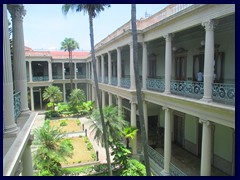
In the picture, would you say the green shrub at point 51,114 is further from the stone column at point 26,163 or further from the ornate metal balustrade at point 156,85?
the stone column at point 26,163

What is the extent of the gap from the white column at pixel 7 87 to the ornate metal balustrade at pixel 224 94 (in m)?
6.55

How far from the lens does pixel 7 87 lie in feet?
15.7

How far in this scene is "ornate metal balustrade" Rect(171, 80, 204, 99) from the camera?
27.6ft

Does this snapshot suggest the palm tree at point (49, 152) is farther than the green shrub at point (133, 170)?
No

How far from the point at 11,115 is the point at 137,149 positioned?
1038cm

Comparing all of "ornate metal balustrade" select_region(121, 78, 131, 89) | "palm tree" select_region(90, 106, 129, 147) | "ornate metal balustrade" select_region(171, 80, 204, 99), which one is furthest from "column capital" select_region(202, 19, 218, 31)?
"ornate metal balustrade" select_region(121, 78, 131, 89)

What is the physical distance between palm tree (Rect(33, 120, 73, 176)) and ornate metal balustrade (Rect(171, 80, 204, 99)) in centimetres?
638

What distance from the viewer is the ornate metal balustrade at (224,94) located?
6.94 meters

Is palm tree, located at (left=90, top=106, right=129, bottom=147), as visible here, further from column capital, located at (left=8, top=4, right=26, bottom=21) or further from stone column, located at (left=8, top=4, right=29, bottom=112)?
column capital, located at (left=8, top=4, right=26, bottom=21)

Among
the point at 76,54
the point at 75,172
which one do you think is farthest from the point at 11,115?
the point at 76,54

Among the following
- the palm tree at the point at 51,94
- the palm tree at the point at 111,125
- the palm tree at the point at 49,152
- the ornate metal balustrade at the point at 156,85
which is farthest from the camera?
the palm tree at the point at 51,94

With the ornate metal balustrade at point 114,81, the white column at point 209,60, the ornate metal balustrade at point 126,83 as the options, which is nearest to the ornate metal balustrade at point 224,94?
the white column at point 209,60
